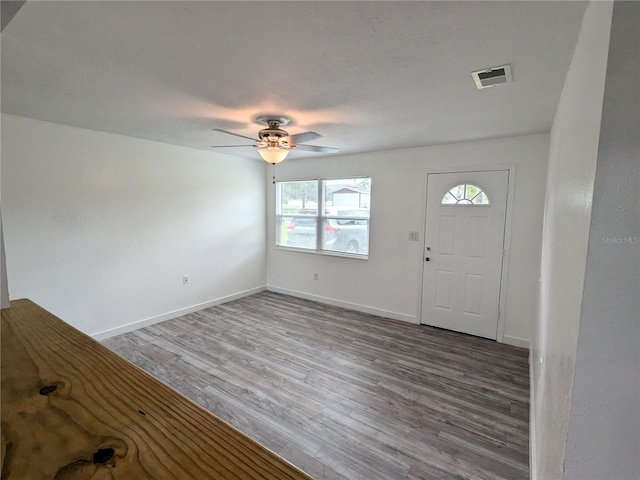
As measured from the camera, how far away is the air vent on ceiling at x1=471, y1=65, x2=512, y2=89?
1793 mm

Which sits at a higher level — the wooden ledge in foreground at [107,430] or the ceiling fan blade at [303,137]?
the ceiling fan blade at [303,137]

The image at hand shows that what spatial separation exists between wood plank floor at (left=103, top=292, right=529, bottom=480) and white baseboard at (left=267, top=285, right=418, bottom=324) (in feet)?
0.41

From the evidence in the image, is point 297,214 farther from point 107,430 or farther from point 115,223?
point 107,430

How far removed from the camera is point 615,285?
0.61 meters

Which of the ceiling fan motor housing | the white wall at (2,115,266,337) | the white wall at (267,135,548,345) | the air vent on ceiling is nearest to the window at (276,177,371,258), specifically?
the white wall at (267,135,548,345)

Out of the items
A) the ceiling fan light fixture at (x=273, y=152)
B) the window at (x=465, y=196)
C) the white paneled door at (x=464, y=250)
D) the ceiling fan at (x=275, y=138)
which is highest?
the ceiling fan at (x=275, y=138)

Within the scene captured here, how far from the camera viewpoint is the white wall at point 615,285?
1.93ft

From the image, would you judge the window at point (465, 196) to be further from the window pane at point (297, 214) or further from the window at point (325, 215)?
the window pane at point (297, 214)

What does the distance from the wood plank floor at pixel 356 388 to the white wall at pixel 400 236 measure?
422 mm

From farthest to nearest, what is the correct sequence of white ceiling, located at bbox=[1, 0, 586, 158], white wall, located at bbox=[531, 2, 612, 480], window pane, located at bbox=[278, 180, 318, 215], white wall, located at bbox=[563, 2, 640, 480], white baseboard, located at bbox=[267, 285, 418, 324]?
window pane, located at bbox=[278, 180, 318, 215] < white baseboard, located at bbox=[267, 285, 418, 324] < white ceiling, located at bbox=[1, 0, 586, 158] < white wall, located at bbox=[531, 2, 612, 480] < white wall, located at bbox=[563, 2, 640, 480]

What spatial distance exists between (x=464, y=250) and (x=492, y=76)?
7.65 ft

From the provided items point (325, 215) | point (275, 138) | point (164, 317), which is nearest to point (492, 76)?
point (275, 138)

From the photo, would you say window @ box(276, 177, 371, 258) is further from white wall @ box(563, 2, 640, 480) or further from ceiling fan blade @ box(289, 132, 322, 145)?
white wall @ box(563, 2, 640, 480)

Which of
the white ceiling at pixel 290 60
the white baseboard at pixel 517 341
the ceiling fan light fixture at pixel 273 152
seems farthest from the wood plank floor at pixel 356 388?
the white ceiling at pixel 290 60
